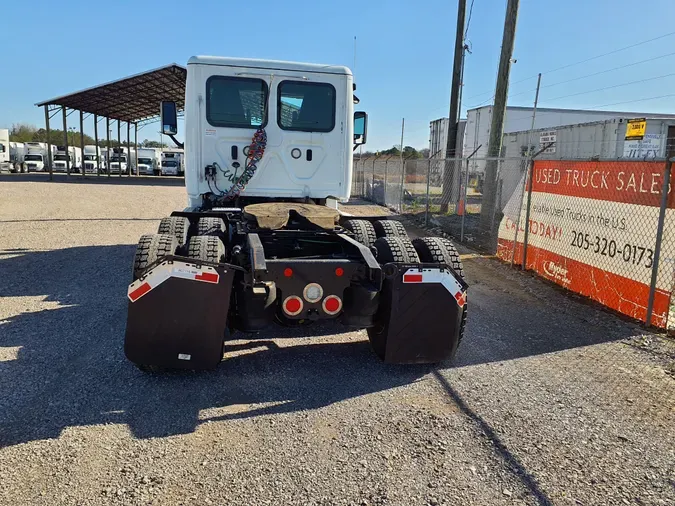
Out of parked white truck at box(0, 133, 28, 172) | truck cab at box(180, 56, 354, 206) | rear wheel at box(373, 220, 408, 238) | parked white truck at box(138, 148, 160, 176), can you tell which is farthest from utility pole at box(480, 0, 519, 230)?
parked white truck at box(138, 148, 160, 176)

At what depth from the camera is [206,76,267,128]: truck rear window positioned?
6656mm

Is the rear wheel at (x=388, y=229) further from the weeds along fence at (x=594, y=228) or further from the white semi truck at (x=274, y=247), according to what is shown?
the weeds along fence at (x=594, y=228)

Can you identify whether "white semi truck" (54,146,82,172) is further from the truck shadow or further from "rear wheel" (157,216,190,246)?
"rear wheel" (157,216,190,246)

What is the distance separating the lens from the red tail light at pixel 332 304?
4270mm

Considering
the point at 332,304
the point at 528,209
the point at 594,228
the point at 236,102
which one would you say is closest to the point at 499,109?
the point at 528,209

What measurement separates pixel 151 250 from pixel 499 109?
365 inches

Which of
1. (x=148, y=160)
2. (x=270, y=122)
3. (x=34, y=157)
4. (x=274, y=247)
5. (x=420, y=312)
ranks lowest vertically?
(x=420, y=312)

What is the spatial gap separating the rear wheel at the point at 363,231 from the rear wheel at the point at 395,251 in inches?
23.9

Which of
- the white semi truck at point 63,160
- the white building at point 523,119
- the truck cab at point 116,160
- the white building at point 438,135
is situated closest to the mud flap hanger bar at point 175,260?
the white building at point 523,119

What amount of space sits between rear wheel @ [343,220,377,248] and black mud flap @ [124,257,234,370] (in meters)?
1.88

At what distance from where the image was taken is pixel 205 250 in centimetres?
429

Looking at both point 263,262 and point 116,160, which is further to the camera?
point 116,160

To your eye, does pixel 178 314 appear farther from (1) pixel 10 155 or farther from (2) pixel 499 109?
(1) pixel 10 155

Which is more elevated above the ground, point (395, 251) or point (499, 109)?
point (499, 109)
